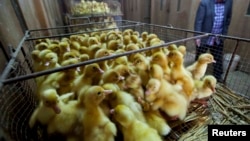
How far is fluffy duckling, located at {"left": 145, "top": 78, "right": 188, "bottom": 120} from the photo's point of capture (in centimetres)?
102

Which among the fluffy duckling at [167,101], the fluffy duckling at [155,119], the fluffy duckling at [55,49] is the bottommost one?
the fluffy duckling at [155,119]

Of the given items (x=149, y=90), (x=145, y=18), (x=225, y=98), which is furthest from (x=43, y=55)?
(x=145, y=18)

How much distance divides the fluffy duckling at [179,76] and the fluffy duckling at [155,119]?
0.80 feet

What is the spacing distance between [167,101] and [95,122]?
0.45 m

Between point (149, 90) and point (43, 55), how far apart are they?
86 cm

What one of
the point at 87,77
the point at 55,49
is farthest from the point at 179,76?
the point at 55,49

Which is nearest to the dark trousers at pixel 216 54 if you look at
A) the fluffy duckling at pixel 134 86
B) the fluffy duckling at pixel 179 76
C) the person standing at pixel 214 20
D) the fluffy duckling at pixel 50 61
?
the person standing at pixel 214 20

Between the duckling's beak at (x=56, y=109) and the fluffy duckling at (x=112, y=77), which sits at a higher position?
the fluffy duckling at (x=112, y=77)

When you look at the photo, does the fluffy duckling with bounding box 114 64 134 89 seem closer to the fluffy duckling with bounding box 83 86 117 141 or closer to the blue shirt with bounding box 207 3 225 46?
the fluffy duckling with bounding box 83 86 117 141

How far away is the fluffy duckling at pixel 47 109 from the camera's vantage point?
853 mm

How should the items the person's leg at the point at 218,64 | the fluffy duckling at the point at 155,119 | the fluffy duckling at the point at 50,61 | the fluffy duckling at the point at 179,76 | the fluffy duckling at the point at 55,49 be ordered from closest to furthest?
the fluffy duckling at the point at 155,119 → the fluffy duckling at the point at 179,76 → the fluffy duckling at the point at 50,61 → the fluffy duckling at the point at 55,49 → the person's leg at the point at 218,64

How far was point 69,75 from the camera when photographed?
44.9 inches

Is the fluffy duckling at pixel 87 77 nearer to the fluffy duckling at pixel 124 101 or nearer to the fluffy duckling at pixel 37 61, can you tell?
the fluffy duckling at pixel 124 101

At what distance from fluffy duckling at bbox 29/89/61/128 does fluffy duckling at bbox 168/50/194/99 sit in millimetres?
739
